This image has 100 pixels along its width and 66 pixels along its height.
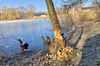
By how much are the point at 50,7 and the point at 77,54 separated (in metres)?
1.73

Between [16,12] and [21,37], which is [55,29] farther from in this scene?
[16,12]

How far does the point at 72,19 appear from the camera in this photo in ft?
58.2

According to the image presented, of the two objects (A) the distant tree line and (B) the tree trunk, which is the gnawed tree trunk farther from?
(A) the distant tree line

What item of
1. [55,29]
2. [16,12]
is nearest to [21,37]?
[55,29]

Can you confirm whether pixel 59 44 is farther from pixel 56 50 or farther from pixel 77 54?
pixel 77 54

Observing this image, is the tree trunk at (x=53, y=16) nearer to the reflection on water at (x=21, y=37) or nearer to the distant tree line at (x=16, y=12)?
the reflection on water at (x=21, y=37)

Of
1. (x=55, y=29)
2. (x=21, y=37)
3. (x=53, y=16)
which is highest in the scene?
(x=53, y=16)

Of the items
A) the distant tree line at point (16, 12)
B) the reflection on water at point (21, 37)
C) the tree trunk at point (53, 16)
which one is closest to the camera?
the tree trunk at point (53, 16)

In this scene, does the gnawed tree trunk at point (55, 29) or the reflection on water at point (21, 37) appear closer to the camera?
the gnawed tree trunk at point (55, 29)

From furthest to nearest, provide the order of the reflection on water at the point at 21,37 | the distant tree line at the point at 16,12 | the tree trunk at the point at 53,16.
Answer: the distant tree line at the point at 16,12 → the reflection on water at the point at 21,37 → the tree trunk at the point at 53,16

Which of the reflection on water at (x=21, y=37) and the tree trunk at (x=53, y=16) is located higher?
the tree trunk at (x=53, y=16)

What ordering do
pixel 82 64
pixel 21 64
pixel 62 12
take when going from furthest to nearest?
1. pixel 62 12
2. pixel 21 64
3. pixel 82 64

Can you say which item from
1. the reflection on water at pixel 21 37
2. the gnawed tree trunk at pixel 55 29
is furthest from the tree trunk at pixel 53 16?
the reflection on water at pixel 21 37

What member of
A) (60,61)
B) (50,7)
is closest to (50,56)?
(60,61)
